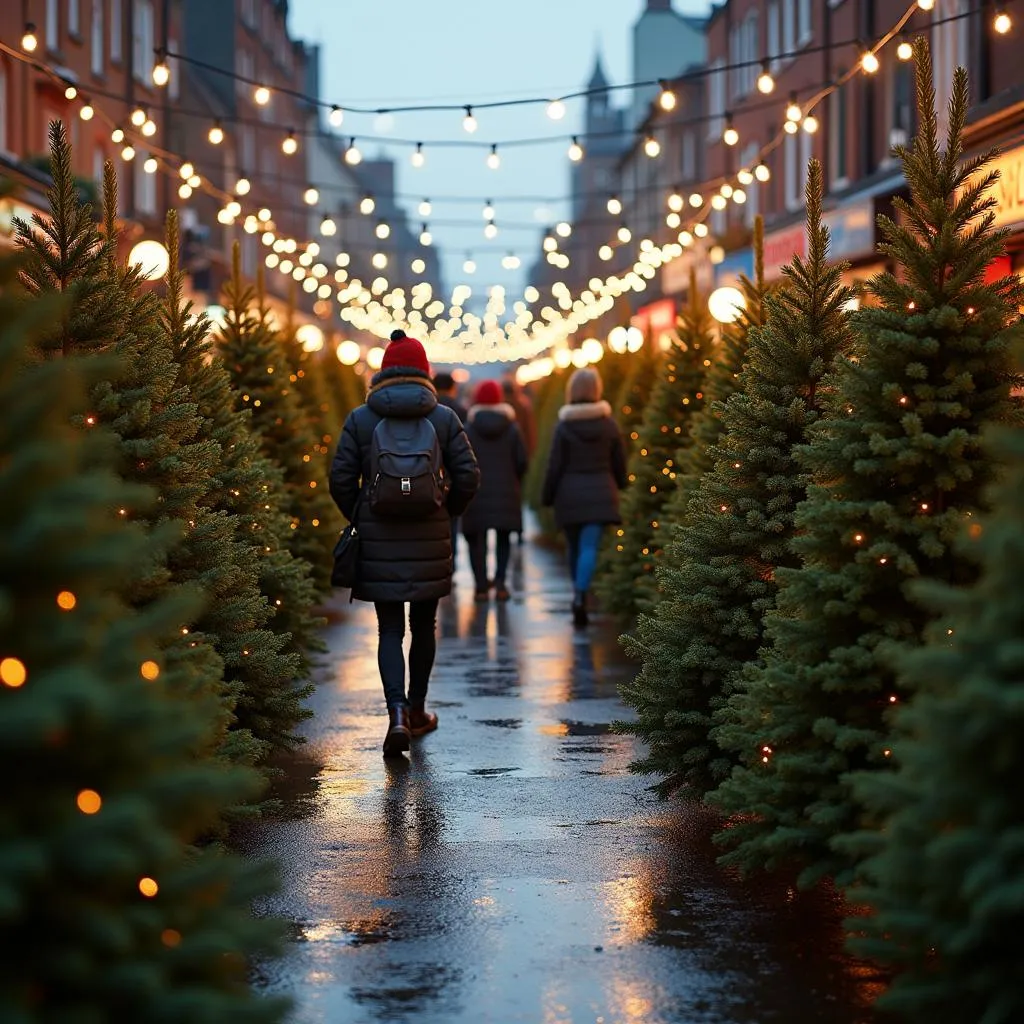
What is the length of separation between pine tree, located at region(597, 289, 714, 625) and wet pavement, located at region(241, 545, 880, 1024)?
159 inches

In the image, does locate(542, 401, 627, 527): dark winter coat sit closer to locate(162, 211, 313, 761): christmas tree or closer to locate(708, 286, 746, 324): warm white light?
locate(708, 286, 746, 324): warm white light

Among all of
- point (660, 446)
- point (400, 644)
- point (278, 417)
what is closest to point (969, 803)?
point (400, 644)

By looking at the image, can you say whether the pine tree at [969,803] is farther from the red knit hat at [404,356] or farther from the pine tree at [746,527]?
the red knit hat at [404,356]

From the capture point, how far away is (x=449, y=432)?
1044 cm

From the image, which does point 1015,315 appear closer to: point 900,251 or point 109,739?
point 900,251

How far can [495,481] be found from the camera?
744 inches

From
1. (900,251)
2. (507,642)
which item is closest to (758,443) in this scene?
(900,251)

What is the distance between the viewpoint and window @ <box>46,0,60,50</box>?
31469mm

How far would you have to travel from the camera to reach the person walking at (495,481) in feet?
60.6

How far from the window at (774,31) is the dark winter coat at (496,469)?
71.9 feet

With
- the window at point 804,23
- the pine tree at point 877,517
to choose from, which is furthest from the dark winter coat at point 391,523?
the window at point 804,23

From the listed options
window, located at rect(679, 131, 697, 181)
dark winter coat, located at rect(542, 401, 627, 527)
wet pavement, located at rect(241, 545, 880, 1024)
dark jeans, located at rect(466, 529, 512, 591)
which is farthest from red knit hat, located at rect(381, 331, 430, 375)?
window, located at rect(679, 131, 697, 181)

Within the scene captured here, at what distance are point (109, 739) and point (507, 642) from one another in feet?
38.2

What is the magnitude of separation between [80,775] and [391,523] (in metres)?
6.46
